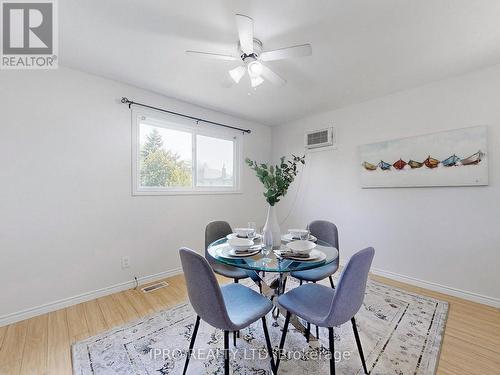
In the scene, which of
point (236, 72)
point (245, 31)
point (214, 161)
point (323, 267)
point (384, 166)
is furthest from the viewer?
point (214, 161)

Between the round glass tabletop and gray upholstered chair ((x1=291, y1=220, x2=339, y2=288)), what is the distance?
1.12ft

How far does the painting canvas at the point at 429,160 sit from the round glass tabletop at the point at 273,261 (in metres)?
1.73

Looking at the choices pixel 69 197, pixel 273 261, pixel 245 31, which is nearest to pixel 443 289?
pixel 273 261

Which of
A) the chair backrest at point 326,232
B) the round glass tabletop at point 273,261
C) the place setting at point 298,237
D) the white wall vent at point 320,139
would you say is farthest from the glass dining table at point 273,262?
the white wall vent at point 320,139

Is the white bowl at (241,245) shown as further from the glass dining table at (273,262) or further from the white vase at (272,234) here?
the white vase at (272,234)

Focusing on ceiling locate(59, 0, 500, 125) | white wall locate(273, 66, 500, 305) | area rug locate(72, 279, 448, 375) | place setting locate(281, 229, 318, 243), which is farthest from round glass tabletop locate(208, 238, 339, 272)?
white wall locate(273, 66, 500, 305)

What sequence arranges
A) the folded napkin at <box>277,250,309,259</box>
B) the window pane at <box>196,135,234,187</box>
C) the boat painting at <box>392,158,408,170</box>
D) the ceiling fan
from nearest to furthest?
the ceiling fan, the folded napkin at <box>277,250,309,259</box>, the boat painting at <box>392,158,408,170</box>, the window pane at <box>196,135,234,187</box>

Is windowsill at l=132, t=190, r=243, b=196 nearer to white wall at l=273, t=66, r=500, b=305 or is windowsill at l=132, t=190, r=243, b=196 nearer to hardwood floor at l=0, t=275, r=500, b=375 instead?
hardwood floor at l=0, t=275, r=500, b=375

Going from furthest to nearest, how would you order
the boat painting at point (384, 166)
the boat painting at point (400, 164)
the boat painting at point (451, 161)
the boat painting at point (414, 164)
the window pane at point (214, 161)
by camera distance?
the window pane at point (214, 161)
the boat painting at point (384, 166)
the boat painting at point (400, 164)
the boat painting at point (414, 164)
the boat painting at point (451, 161)

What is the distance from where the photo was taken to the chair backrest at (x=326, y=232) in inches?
86.9

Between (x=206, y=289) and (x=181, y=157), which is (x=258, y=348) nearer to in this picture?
(x=206, y=289)

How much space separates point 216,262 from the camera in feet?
6.37

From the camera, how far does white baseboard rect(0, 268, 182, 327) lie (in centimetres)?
191

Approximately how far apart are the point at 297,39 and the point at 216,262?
2.01m
